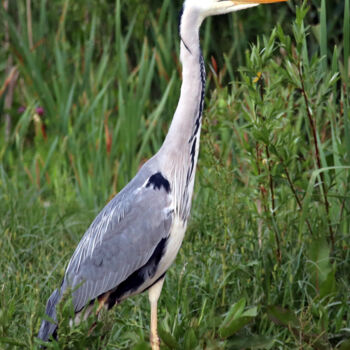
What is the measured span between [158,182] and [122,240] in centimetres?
27

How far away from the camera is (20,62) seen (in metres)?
5.71

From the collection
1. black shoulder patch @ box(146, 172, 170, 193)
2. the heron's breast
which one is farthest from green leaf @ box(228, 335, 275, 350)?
black shoulder patch @ box(146, 172, 170, 193)

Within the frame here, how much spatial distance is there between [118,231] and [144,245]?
0.13 m

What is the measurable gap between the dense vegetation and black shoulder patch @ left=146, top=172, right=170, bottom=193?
468 millimetres

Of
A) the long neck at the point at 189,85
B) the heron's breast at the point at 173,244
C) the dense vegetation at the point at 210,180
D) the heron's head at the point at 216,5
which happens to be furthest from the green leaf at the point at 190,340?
the heron's head at the point at 216,5

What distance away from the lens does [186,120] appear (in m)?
2.91

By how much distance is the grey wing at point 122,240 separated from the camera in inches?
115

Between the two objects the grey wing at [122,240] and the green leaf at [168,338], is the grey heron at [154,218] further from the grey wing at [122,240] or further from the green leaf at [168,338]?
the green leaf at [168,338]

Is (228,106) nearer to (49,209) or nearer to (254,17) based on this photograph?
(49,209)

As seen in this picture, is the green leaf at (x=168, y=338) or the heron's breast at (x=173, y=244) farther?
the heron's breast at (x=173, y=244)

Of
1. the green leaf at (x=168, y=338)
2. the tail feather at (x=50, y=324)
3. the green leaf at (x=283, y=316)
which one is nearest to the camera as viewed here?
the green leaf at (x=168, y=338)

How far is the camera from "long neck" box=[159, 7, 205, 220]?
113 inches

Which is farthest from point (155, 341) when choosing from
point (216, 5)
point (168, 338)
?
point (216, 5)

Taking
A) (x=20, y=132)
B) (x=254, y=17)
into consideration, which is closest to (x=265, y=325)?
(x=20, y=132)
